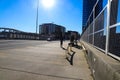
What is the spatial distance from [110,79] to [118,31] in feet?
4.79

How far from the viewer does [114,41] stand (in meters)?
4.65

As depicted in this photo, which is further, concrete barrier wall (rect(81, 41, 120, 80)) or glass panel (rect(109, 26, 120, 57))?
glass panel (rect(109, 26, 120, 57))

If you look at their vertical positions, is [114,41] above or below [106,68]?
above

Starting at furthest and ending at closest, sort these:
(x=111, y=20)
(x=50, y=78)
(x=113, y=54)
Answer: (x=50, y=78) < (x=111, y=20) < (x=113, y=54)

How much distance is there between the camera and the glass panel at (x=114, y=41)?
432 centimetres

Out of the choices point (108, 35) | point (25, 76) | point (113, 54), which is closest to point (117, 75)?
point (113, 54)

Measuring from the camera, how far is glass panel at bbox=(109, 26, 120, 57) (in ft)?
14.2

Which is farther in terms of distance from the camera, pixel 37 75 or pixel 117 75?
pixel 37 75

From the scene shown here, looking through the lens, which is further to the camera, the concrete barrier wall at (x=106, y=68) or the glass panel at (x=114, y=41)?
the glass panel at (x=114, y=41)

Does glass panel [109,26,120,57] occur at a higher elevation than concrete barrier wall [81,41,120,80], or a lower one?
higher

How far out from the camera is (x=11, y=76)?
6090 mm

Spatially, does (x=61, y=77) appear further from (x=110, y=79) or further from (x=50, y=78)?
(x=110, y=79)

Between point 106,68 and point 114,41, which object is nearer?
point 106,68

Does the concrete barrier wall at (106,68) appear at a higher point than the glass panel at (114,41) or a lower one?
lower
